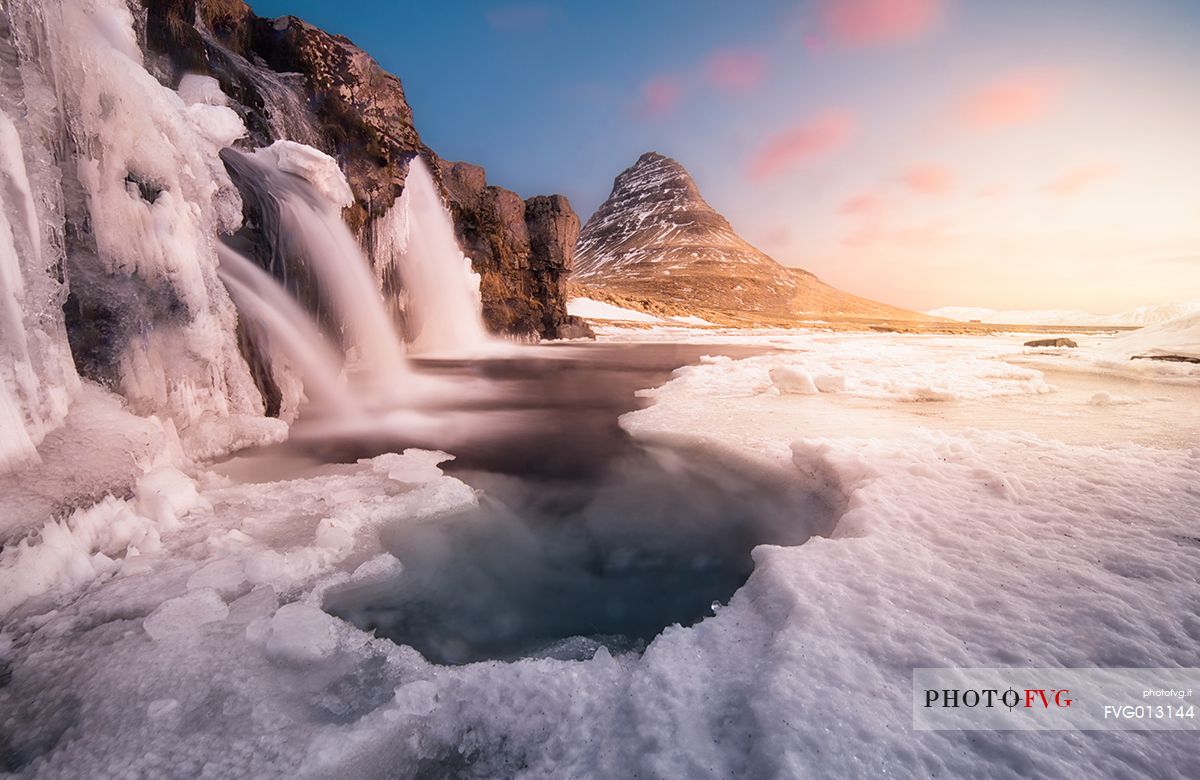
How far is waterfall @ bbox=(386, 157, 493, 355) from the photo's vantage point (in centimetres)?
2033

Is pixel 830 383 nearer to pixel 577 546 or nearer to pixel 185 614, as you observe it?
pixel 577 546

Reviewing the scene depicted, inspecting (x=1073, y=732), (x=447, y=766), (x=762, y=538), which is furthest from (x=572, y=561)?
(x=1073, y=732)

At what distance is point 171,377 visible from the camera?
17.2 feet

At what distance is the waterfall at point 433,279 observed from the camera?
66.7 ft

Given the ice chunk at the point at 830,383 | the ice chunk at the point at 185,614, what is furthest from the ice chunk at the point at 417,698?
the ice chunk at the point at 830,383

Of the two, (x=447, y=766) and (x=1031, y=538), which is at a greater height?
(x=1031, y=538)

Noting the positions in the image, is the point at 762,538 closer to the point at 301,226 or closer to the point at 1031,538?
the point at 1031,538

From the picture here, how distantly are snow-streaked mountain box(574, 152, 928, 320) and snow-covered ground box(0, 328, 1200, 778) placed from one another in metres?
84.8

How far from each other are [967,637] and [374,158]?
16827 millimetres

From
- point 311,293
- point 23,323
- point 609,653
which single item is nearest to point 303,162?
point 311,293

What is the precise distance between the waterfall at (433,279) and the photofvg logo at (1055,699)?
19082 millimetres

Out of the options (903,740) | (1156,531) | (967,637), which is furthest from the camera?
(1156,531)

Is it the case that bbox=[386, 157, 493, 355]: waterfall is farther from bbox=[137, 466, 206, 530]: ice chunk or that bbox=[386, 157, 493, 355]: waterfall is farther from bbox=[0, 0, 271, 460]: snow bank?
bbox=[137, 466, 206, 530]: ice chunk

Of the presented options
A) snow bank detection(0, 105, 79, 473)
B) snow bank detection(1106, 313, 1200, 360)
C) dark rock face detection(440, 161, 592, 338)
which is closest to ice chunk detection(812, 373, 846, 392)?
snow bank detection(0, 105, 79, 473)
